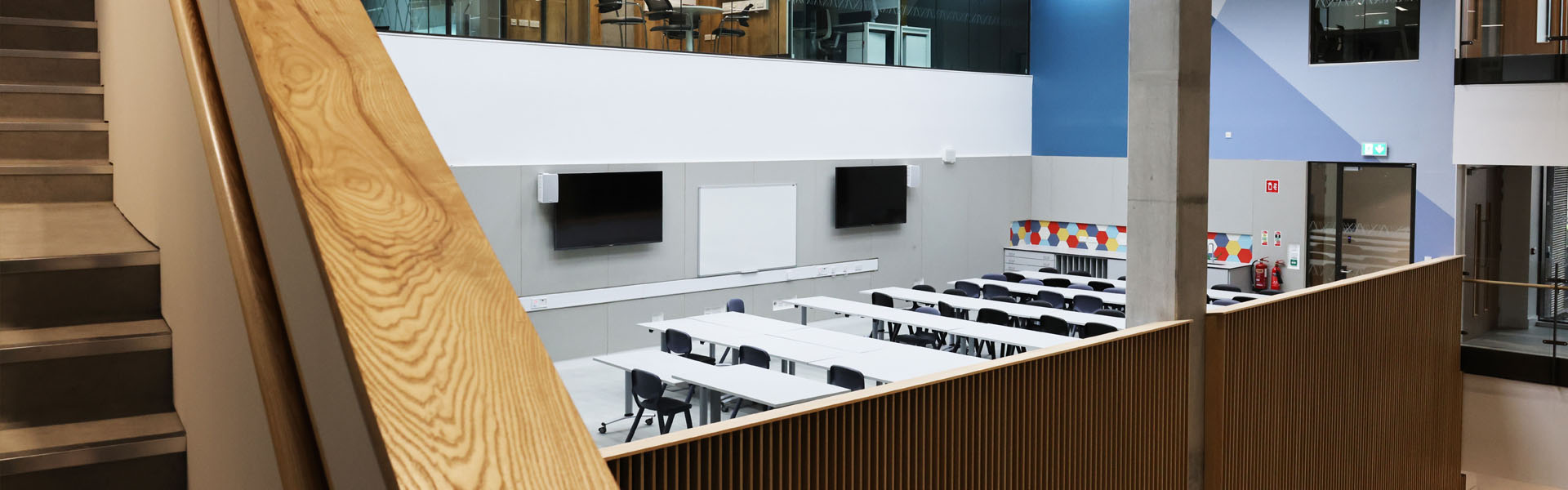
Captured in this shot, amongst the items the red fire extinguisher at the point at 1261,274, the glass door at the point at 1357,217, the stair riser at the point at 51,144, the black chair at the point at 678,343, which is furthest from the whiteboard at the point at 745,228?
the stair riser at the point at 51,144

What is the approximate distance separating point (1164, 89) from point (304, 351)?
4.88 meters

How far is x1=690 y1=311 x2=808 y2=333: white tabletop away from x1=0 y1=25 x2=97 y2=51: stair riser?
21.9ft

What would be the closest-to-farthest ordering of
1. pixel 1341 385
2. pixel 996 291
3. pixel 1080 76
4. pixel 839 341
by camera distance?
pixel 1341 385 < pixel 839 341 < pixel 996 291 < pixel 1080 76

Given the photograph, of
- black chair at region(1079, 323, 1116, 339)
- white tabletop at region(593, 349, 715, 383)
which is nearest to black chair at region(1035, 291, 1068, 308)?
black chair at region(1079, 323, 1116, 339)

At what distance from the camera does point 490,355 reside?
1094 mm

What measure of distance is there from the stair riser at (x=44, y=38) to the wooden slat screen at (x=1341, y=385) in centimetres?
468

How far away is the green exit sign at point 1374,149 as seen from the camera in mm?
12992

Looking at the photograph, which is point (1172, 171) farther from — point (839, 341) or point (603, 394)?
point (603, 394)

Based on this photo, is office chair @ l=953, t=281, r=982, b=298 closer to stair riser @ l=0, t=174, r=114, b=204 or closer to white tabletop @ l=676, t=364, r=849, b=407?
white tabletop @ l=676, t=364, r=849, b=407

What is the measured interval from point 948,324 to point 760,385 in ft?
9.55

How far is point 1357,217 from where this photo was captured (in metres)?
13.4

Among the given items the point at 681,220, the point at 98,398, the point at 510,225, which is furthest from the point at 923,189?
the point at 98,398

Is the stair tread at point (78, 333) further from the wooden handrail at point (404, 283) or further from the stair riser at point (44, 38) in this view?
the stair riser at point (44, 38)

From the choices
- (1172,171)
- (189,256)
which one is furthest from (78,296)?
(1172,171)
